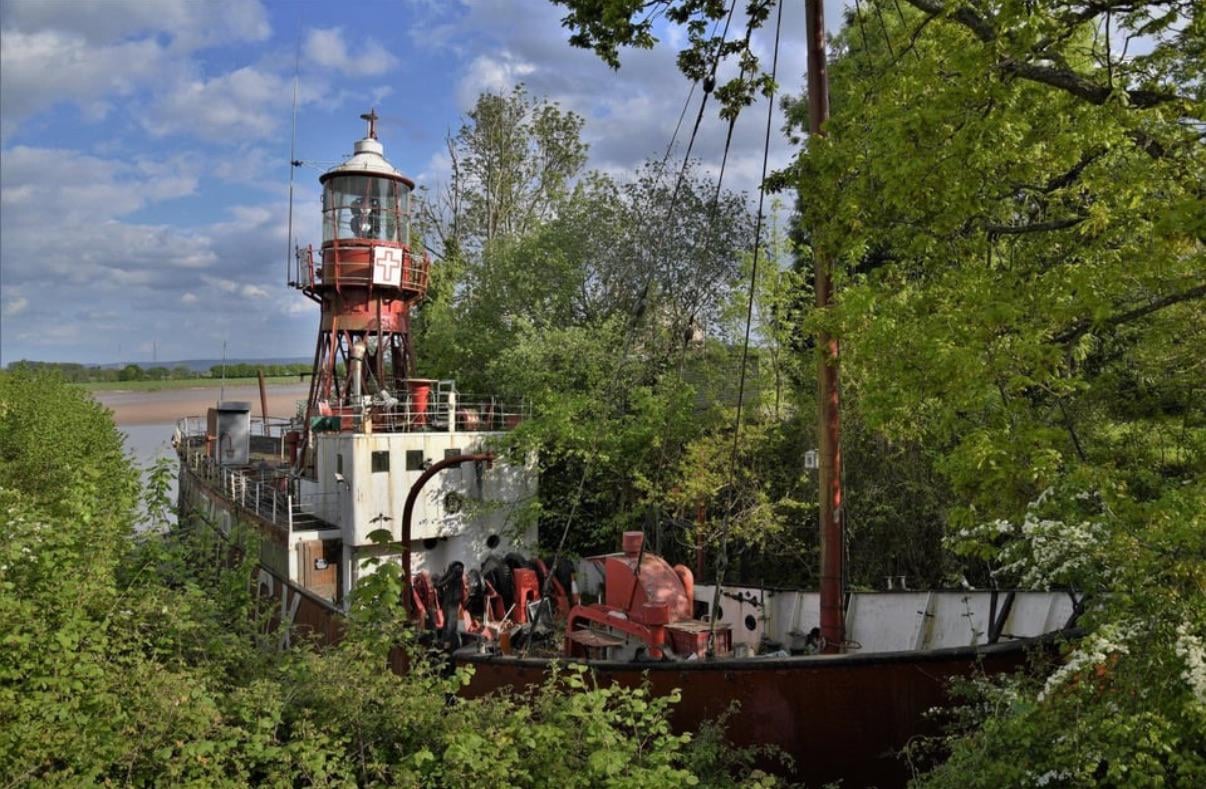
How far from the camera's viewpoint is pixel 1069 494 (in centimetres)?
587

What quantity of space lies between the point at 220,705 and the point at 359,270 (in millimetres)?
15674

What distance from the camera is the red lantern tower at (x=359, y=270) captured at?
20.0 metres

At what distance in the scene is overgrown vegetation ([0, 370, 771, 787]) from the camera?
461cm

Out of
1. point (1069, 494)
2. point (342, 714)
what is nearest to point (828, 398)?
point (1069, 494)

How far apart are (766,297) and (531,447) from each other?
5.97m

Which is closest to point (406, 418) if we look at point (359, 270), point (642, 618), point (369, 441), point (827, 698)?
point (369, 441)

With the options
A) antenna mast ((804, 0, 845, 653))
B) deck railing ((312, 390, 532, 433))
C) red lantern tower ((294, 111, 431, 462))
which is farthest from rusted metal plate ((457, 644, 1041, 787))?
red lantern tower ((294, 111, 431, 462))

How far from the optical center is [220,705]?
5.55m

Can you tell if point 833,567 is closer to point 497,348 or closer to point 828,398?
point 828,398

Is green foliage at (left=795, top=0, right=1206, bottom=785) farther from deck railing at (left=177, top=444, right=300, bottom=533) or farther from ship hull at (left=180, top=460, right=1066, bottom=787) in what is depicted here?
deck railing at (left=177, top=444, right=300, bottom=533)

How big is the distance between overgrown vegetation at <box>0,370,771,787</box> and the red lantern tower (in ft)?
43.4

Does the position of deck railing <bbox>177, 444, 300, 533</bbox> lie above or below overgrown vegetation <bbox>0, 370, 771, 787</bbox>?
below

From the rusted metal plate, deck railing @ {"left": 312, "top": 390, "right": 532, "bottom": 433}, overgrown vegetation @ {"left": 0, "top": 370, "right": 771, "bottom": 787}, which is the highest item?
deck railing @ {"left": 312, "top": 390, "right": 532, "bottom": 433}

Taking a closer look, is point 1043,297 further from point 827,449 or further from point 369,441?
point 369,441
